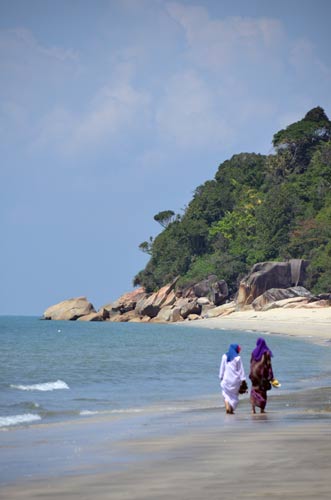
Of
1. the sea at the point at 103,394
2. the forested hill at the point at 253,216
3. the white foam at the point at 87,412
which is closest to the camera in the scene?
the sea at the point at 103,394

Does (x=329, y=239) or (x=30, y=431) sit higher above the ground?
(x=329, y=239)

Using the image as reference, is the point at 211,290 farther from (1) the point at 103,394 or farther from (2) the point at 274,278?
(1) the point at 103,394

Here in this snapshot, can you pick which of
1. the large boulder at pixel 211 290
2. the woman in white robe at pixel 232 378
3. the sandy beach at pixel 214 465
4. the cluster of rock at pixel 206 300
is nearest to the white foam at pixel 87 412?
the sandy beach at pixel 214 465

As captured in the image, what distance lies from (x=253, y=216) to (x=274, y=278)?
21884 millimetres

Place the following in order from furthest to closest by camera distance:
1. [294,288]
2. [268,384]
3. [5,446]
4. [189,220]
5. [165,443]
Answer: [189,220]
[294,288]
[268,384]
[5,446]
[165,443]

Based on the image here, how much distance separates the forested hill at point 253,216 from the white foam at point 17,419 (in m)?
69.3

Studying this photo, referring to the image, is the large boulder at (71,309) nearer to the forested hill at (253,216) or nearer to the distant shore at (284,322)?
the forested hill at (253,216)

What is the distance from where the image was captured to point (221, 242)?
346ft

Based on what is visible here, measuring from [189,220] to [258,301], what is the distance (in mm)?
31933

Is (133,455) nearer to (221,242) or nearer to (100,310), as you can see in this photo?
(221,242)

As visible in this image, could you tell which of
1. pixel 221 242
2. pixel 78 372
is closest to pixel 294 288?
pixel 221 242

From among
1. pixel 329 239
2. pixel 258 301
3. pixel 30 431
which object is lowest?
pixel 30 431

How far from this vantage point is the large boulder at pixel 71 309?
387 feet

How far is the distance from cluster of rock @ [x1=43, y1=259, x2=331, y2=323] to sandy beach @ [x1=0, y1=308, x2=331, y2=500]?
59334mm
